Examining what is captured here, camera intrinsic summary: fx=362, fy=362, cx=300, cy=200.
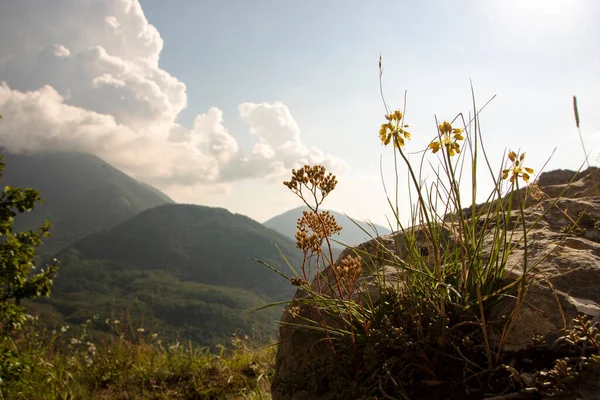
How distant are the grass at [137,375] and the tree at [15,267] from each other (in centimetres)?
54

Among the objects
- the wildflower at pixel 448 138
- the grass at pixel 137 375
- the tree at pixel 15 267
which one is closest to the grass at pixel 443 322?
the wildflower at pixel 448 138

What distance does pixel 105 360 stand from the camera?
20.0ft

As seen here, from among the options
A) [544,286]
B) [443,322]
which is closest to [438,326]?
[443,322]

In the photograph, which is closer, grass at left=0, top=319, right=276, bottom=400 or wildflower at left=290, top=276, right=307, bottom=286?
wildflower at left=290, top=276, right=307, bottom=286

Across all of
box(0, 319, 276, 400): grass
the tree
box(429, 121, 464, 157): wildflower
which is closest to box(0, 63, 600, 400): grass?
→ box(429, 121, 464, 157): wildflower

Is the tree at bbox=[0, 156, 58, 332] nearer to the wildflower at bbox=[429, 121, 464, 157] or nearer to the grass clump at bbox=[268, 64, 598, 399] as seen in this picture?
the grass clump at bbox=[268, 64, 598, 399]

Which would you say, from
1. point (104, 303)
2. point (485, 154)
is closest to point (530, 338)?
point (485, 154)

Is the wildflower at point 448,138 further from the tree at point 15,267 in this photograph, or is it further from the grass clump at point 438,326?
the tree at point 15,267

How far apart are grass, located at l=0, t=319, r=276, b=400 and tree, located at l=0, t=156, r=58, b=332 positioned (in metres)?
0.54

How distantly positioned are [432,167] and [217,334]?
173708mm

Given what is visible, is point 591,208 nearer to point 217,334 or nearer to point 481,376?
point 481,376

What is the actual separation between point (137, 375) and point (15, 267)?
7.72ft

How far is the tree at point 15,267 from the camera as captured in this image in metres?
4.96

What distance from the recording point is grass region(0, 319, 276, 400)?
4875mm
